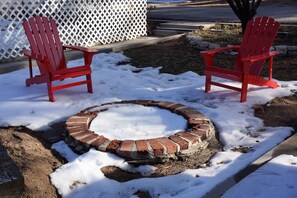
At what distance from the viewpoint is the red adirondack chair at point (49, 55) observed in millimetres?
4352

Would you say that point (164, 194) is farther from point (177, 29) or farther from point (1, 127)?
point (177, 29)

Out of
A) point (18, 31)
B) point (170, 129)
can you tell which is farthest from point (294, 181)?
point (18, 31)

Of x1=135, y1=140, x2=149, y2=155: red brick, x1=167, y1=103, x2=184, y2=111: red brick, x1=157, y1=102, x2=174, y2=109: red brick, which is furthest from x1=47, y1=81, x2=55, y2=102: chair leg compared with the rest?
x1=135, y1=140, x2=149, y2=155: red brick

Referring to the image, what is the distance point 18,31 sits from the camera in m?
6.89

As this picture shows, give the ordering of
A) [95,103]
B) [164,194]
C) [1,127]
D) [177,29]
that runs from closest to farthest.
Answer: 1. [164,194]
2. [1,127]
3. [95,103]
4. [177,29]

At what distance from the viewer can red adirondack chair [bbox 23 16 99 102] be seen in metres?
4.35

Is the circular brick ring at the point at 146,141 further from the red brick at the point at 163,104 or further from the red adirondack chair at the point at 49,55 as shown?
the red adirondack chair at the point at 49,55

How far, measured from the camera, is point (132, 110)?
382 centimetres

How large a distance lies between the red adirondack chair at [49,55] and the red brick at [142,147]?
5.56ft

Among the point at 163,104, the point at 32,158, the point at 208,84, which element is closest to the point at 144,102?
the point at 163,104

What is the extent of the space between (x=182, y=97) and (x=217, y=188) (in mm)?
2055

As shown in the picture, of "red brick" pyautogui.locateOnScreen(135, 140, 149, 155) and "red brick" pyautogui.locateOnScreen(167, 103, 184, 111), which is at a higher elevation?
"red brick" pyautogui.locateOnScreen(167, 103, 184, 111)

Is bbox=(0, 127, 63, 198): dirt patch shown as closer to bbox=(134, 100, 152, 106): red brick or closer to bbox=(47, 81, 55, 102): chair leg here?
bbox=(47, 81, 55, 102): chair leg

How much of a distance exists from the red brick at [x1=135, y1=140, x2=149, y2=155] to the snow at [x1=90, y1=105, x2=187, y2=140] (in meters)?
0.15
